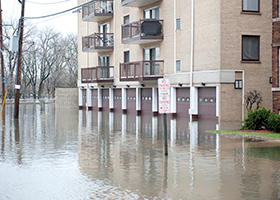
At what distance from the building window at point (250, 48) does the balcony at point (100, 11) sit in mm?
17237

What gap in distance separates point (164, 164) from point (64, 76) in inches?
2978

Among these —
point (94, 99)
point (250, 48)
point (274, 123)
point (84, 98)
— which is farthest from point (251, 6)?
point (84, 98)

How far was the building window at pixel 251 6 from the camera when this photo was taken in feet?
89.7

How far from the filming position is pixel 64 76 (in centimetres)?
8544

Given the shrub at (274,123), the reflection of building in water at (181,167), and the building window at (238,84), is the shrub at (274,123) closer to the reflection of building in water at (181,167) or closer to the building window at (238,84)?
the reflection of building in water at (181,167)

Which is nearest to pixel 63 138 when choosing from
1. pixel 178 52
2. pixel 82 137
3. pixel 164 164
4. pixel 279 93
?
pixel 82 137

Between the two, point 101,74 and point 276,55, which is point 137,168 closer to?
point 276,55

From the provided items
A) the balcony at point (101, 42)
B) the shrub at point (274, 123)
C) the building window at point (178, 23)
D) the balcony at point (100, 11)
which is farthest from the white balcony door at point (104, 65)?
the shrub at point (274, 123)

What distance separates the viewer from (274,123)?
18422 millimetres

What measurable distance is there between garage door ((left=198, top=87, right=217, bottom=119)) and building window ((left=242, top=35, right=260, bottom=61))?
9.83 ft

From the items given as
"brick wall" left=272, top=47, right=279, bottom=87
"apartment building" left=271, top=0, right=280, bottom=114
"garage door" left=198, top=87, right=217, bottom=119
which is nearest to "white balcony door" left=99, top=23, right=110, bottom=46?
"garage door" left=198, top=87, right=217, bottom=119

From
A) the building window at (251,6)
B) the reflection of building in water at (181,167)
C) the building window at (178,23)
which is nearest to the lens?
the reflection of building in water at (181,167)

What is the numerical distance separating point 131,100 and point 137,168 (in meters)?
27.3

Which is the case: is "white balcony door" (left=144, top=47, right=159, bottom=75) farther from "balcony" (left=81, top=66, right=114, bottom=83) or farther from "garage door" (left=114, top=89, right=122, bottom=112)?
"balcony" (left=81, top=66, right=114, bottom=83)
